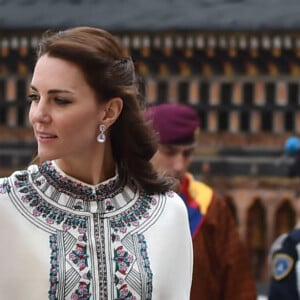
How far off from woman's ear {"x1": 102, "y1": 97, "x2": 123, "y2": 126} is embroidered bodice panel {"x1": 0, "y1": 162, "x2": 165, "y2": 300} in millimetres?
180

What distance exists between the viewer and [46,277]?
3.58 metres

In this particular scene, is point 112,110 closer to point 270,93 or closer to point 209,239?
point 209,239

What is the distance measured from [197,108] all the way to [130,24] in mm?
980

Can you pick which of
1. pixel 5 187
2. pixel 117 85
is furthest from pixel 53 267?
pixel 117 85

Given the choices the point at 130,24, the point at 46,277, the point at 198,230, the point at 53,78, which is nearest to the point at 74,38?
the point at 53,78

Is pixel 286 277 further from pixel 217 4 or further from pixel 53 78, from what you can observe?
pixel 217 4

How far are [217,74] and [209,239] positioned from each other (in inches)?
260

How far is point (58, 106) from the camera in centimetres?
364

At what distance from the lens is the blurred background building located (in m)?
11.7

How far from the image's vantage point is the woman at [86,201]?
3.62 metres

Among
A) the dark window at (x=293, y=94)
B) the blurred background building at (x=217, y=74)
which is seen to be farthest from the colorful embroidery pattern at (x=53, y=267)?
the dark window at (x=293, y=94)

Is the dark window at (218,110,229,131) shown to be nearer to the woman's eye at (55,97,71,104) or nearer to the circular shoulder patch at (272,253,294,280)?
the circular shoulder patch at (272,253,294,280)

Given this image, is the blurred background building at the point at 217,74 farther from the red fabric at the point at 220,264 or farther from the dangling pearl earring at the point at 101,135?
the dangling pearl earring at the point at 101,135

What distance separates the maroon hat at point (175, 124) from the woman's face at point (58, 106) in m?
2.16
